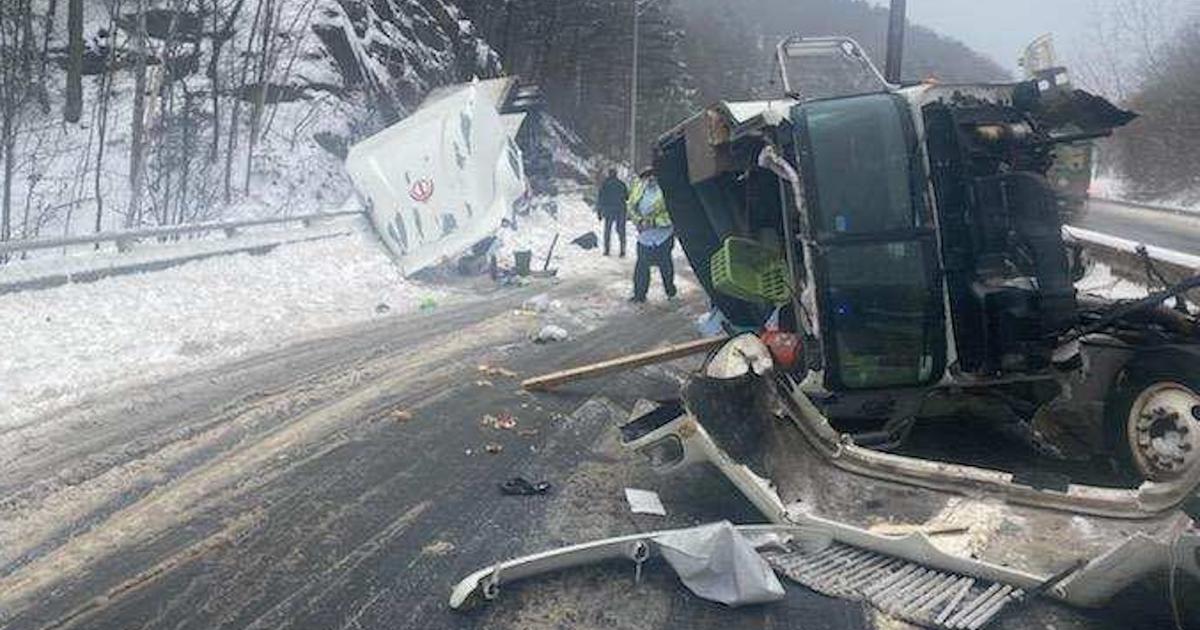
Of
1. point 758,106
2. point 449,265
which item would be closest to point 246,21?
point 449,265

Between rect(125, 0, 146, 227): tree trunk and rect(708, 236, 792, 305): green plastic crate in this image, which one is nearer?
rect(708, 236, 792, 305): green plastic crate

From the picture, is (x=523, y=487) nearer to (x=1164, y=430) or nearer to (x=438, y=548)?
(x=438, y=548)

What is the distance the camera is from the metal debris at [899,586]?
360 cm

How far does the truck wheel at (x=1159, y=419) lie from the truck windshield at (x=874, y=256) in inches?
39.8

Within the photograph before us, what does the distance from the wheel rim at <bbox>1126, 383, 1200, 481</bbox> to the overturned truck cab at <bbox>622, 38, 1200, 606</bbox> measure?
1cm

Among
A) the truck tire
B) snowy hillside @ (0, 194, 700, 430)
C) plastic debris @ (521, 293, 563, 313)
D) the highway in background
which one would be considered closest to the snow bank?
snowy hillside @ (0, 194, 700, 430)

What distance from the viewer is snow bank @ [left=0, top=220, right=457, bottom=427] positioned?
8.04 metres

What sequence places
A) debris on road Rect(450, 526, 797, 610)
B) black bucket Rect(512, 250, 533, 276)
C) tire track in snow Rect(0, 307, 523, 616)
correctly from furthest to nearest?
1. black bucket Rect(512, 250, 533, 276)
2. tire track in snow Rect(0, 307, 523, 616)
3. debris on road Rect(450, 526, 797, 610)

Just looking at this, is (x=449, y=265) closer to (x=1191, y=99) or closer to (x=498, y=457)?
(x=498, y=457)

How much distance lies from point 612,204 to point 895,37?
6558mm

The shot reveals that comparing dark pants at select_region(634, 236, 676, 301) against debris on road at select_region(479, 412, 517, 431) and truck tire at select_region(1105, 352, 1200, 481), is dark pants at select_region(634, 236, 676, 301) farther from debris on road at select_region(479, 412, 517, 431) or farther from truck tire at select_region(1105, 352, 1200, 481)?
truck tire at select_region(1105, 352, 1200, 481)

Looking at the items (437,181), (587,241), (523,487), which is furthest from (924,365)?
(587,241)

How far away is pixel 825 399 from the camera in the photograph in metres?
5.45

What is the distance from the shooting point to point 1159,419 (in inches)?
195
